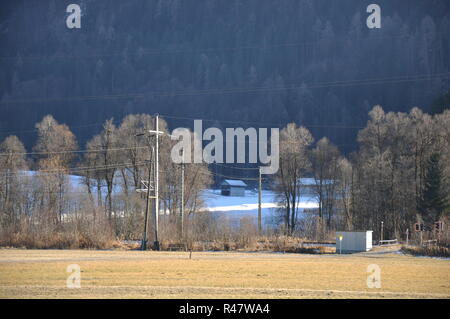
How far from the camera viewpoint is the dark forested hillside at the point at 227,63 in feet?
418

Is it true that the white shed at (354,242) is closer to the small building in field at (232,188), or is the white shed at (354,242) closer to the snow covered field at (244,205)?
the snow covered field at (244,205)

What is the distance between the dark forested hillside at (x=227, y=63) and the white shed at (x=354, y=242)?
68.4 metres

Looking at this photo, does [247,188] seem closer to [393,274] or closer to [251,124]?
[251,124]

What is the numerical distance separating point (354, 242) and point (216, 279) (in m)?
26.4

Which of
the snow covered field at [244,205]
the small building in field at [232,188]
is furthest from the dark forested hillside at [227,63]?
the snow covered field at [244,205]

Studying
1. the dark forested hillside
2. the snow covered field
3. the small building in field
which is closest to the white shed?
the snow covered field

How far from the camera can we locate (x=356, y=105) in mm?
126750

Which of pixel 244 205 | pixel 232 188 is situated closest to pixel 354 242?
pixel 244 205

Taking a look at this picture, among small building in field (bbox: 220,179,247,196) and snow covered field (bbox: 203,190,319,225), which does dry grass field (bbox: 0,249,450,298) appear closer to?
snow covered field (bbox: 203,190,319,225)

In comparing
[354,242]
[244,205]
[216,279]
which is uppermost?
[244,205]

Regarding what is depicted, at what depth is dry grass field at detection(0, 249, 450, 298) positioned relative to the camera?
2009cm

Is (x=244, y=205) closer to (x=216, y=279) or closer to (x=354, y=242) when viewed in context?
(x=354, y=242)

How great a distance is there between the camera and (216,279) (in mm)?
24594
